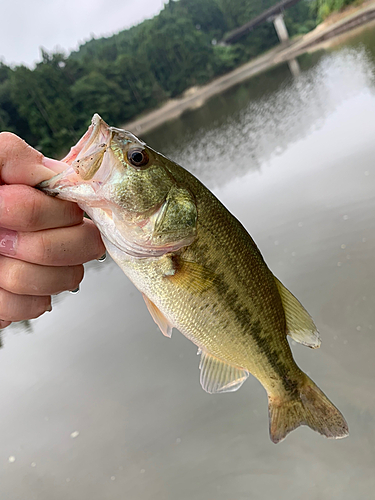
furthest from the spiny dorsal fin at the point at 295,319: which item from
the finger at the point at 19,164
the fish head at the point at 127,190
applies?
the finger at the point at 19,164

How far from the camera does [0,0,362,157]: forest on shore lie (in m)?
52.3

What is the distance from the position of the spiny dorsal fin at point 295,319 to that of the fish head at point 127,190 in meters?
0.74

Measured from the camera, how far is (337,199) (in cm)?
688

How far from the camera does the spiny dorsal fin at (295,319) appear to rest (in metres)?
2.07

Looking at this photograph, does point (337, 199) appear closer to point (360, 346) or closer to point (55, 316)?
point (360, 346)

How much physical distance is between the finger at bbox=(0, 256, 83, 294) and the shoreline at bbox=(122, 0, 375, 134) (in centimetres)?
4451

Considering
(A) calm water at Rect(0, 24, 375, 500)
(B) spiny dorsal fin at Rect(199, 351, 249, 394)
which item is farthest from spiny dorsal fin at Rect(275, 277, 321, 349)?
(A) calm water at Rect(0, 24, 375, 500)

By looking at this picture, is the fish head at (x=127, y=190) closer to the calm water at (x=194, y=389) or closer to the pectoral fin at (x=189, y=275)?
the pectoral fin at (x=189, y=275)

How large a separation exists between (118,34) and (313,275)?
11624 centimetres

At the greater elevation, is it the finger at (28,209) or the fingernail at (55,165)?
the fingernail at (55,165)

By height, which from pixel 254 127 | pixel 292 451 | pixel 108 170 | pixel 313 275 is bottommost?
pixel 292 451

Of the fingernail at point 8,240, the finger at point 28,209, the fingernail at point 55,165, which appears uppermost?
the fingernail at point 55,165

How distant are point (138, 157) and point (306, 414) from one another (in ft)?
5.89

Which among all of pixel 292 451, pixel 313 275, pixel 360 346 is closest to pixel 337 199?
pixel 313 275
